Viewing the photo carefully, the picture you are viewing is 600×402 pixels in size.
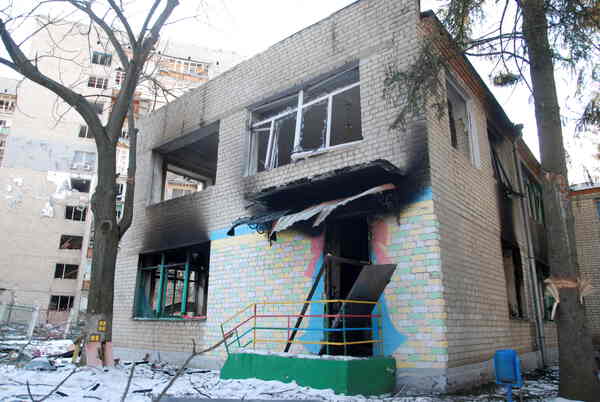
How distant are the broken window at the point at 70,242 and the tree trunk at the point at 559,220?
3412 cm

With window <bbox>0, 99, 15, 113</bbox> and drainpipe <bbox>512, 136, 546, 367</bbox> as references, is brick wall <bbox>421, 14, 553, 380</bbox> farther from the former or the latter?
window <bbox>0, 99, 15, 113</bbox>

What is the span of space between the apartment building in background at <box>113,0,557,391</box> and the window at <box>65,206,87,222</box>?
24.5 meters

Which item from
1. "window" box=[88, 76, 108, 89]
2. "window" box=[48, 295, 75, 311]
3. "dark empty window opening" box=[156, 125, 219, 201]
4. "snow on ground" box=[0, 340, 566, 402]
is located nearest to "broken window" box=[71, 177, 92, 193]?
"window" box=[48, 295, 75, 311]

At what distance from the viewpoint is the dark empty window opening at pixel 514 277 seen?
32.8ft

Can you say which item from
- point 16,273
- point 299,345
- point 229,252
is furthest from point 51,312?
point 299,345

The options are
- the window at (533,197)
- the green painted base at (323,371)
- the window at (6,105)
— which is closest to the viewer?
the green painted base at (323,371)

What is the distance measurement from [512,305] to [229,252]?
6.50 m

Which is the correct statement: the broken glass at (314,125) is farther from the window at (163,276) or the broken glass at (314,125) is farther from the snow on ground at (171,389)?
the snow on ground at (171,389)

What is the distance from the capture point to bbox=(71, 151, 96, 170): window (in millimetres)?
34906

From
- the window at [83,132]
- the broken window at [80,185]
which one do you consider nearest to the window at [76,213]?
the broken window at [80,185]

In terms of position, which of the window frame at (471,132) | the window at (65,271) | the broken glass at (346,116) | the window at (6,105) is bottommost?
the window at (65,271)

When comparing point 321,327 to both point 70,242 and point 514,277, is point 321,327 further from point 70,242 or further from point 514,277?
point 70,242

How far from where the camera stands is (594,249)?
55.3 feet

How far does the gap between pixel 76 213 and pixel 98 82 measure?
485 inches
